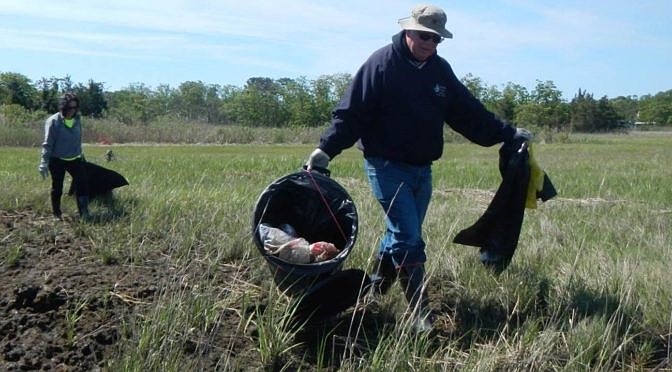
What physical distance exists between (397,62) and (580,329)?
189cm

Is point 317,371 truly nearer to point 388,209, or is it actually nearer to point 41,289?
point 388,209

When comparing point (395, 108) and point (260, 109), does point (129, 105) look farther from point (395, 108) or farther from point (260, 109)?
point (395, 108)

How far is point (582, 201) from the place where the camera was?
11242 millimetres

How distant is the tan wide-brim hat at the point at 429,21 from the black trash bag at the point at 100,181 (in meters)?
4.62

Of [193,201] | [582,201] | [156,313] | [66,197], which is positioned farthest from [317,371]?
[582,201]

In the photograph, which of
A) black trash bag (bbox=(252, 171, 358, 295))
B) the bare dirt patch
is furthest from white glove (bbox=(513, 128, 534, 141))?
the bare dirt patch

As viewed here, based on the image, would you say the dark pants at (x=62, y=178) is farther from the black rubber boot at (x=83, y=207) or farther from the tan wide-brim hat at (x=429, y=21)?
the tan wide-brim hat at (x=429, y=21)

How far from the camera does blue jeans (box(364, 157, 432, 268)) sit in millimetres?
4879

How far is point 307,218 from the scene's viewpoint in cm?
566

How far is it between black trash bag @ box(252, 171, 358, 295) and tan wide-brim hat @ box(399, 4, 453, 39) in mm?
1133

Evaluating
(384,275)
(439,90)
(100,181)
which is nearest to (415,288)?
(384,275)

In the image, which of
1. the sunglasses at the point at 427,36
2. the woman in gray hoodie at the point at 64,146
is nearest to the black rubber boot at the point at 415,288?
the sunglasses at the point at 427,36

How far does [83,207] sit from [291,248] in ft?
11.7

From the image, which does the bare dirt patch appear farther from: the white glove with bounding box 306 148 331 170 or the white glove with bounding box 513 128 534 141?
the white glove with bounding box 513 128 534 141
